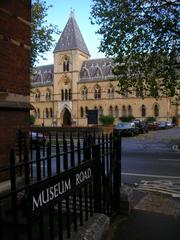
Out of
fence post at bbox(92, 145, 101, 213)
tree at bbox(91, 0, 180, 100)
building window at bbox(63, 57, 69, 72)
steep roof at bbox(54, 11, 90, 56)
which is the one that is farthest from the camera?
building window at bbox(63, 57, 69, 72)

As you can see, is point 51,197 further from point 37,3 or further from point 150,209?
point 37,3

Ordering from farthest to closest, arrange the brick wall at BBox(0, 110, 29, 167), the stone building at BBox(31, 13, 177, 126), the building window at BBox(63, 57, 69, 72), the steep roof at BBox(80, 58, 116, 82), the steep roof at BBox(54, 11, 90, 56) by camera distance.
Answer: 1. the building window at BBox(63, 57, 69, 72)
2. the steep roof at BBox(80, 58, 116, 82)
3. the steep roof at BBox(54, 11, 90, 56)
4. the stone building at BBox(31, 13, 177, 126)
5. the brick wall at BBox(0, 110, 29, 167)

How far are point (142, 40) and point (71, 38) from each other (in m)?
73.0

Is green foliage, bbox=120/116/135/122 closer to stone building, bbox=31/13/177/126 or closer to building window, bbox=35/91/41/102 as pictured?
stone building, bbox=31/13/177/126

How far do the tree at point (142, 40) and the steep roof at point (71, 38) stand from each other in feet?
227

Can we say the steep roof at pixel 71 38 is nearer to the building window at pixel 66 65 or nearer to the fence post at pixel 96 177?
the building window at pixel 66 65

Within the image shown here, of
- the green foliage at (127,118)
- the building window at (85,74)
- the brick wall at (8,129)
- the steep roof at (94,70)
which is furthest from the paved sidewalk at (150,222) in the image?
the building window at (85,74)

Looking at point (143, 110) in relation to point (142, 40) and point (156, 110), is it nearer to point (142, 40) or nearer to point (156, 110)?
point (156, 110)

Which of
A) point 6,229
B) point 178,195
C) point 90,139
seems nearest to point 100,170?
point 90,139

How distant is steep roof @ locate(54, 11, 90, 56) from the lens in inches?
3728

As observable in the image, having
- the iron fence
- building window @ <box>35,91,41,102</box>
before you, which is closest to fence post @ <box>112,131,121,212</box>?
the iron fence

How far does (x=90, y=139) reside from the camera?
5.62m

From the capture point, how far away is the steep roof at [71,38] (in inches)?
3728

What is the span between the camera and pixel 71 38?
95.8 metres
